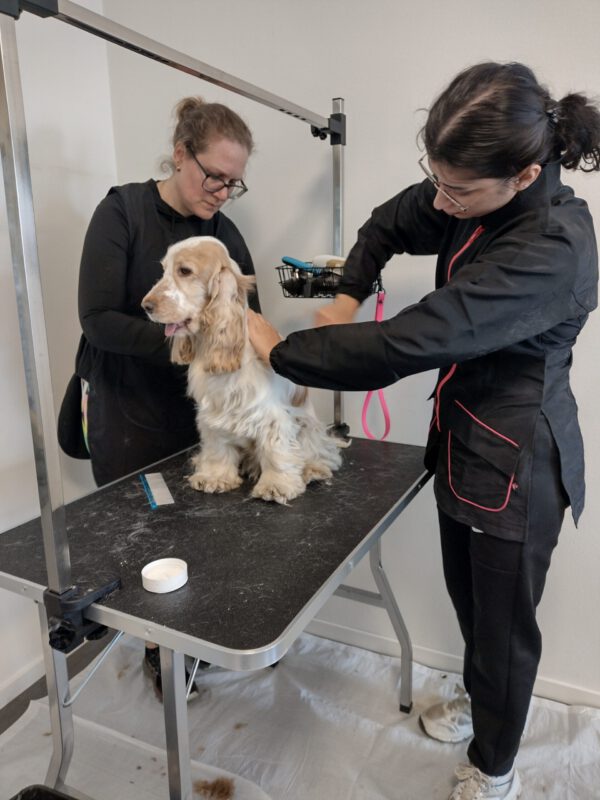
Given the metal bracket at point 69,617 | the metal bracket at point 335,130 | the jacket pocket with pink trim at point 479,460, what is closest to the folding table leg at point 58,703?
the metal bracket at point 69,617

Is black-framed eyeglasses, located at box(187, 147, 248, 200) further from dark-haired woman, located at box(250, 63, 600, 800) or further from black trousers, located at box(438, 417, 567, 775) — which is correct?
black trousers, located at box(438, 417, 567, 775)

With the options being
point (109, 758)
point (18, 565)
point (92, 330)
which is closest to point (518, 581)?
point (18, 565)

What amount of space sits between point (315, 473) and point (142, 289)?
2.27 ft

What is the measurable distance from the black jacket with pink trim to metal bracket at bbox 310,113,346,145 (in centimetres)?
49

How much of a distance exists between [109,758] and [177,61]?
1821mm

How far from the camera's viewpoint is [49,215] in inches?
80.2

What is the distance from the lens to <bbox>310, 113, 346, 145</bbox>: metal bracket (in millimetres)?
1735

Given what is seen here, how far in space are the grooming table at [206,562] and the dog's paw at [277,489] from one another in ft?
0.06

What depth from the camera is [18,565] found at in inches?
44.4

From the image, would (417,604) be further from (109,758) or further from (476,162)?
(476,162)

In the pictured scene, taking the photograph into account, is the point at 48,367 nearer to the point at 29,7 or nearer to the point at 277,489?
the point at 29,7

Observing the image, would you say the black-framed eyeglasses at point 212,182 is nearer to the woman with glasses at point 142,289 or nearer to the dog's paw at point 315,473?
the woman with glasses at point 142,289

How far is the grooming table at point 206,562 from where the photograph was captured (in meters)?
0.94

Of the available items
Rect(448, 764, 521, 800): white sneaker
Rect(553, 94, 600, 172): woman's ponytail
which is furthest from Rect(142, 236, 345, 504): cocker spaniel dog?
Rect(448, 764, 521, 800): white sneaker
